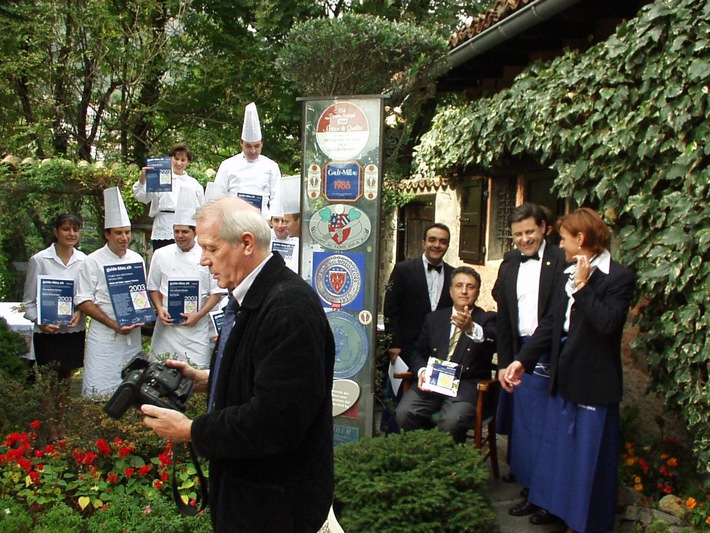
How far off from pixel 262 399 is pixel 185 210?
3.74 m

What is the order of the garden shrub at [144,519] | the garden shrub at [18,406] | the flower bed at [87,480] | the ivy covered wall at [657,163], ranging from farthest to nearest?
the garden shrub at [18,406] < the ivy covered wall at [657,163] < the flower bed at [87,480] < the garden shrub at [144,519]

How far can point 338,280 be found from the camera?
15.9ft

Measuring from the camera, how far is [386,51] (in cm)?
495

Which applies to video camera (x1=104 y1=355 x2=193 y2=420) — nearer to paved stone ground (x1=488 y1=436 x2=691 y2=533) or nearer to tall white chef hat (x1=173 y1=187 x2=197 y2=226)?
paved stone ground (x1=488 y1=436 x2=691 y2=533)

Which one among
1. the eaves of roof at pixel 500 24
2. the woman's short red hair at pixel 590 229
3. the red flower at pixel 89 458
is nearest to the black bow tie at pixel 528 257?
the woman's short red hair at pixel 590 229

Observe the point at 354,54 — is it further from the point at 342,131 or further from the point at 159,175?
the point at 159,175

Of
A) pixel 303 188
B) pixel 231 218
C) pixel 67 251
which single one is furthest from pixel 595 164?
pixel 67 251

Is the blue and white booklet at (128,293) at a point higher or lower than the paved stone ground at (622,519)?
higher

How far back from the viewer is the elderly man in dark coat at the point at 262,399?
202 centimetres

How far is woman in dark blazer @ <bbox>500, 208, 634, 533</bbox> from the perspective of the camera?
3.73 metres

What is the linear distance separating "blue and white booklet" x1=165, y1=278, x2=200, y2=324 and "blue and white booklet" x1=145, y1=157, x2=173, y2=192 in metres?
1.16

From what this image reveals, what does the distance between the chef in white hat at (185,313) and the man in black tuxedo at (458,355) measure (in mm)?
1625

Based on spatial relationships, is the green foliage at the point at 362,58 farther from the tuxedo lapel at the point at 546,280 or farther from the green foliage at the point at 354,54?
the tuxedo lapel at the point at 546,280

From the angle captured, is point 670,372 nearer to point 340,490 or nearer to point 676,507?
point 676,507
